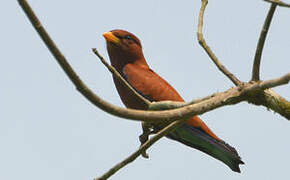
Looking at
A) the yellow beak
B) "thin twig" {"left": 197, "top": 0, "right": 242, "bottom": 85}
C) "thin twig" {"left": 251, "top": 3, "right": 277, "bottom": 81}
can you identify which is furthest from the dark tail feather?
"thin twig" {"left": 251, "top": 3, "right": 277, "bottom": 81}

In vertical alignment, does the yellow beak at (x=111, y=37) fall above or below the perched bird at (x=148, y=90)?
above

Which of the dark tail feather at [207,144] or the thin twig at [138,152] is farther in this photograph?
the dark tail feather at [207,144]

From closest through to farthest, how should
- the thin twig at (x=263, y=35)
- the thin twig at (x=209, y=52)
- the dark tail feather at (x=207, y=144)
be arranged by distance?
the thin twig at (x=263, y=35)
the thin twig at (x=209, y=52)
the dark tail feather at (x=207, y=144)

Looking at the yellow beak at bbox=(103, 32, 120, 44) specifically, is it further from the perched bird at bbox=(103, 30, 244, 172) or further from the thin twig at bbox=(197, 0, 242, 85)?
the thin twig at bbox=(197, 0, 242, 85)

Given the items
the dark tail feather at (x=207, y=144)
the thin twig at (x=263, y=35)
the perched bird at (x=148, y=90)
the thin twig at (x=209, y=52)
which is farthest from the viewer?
the perched bird at (x=148, y=90)

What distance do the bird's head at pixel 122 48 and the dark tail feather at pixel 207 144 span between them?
5.12ft

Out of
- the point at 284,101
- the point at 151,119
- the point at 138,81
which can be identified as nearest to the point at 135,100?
the point at 138,81

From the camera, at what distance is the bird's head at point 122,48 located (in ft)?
23.5

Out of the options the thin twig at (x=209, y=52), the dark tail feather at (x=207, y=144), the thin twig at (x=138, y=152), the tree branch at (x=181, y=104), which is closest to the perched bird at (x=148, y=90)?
the dark tail feather at (x=207, y=144)

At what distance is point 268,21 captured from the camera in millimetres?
3320

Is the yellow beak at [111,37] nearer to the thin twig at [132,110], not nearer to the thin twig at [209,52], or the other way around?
the thin twig at [209,52]

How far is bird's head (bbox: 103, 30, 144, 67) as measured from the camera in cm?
716

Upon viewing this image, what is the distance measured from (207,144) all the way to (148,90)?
109 centimetres

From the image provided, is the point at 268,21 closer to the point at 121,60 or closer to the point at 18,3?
the point at 18,3
